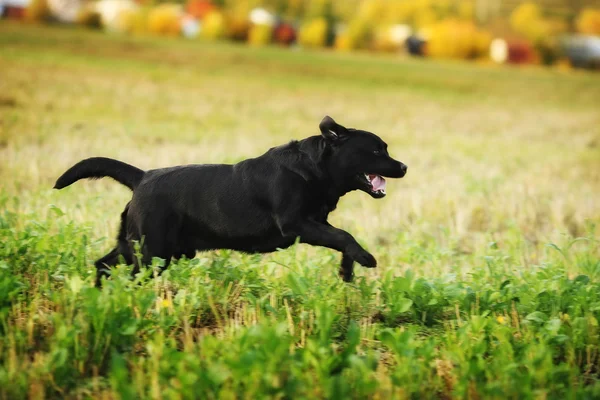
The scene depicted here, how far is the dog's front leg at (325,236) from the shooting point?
4.68 m

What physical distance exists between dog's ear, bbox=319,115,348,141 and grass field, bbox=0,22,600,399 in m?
0.84

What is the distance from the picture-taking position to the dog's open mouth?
5.11 meters

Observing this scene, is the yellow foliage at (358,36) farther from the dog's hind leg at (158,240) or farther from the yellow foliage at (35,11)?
the dog's hind leg at (158,240)

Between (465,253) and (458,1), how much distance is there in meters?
71.6

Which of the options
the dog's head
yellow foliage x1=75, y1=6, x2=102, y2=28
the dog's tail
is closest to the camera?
the dog's head

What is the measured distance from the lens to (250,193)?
4973 mm

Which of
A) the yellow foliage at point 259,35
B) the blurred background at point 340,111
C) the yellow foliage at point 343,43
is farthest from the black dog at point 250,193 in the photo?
the yellow foliage at point 343,43

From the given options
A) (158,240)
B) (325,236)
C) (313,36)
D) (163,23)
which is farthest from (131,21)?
(325,236)

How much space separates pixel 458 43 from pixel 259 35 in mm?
12750

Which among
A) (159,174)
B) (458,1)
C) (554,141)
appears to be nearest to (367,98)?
(554,141)

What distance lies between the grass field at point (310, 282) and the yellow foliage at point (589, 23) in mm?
46368

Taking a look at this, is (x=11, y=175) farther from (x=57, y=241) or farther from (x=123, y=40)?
→ (x=123, y=40)

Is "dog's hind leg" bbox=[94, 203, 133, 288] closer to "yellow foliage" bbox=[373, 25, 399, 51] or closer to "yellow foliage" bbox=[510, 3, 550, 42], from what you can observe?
"yellow foliage" bbox=[373, 25, 399, 51]

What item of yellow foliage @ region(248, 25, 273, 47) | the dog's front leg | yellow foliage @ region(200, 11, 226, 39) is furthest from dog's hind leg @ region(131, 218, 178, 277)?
yellow foliage @ region(200, 11, 226, 39)
